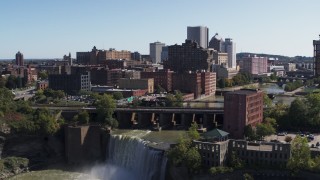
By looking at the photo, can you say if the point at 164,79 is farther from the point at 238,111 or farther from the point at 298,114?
the point at 238,111

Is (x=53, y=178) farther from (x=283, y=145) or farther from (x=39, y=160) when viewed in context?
(x=283, y=145)

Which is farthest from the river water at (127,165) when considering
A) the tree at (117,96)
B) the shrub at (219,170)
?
the tree at (117,96)

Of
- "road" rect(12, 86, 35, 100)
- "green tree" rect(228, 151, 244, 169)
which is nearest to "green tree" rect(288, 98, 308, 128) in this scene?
"green tree" rect(228, 151, 244, 169)

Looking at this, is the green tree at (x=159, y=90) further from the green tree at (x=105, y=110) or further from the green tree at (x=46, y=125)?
the green tree at (x=46, y=125)

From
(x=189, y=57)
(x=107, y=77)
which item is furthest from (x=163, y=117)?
(x=189, y=57)

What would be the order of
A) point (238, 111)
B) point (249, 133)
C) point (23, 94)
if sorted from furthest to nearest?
point (23, 94), point (238, 111), point (249, 133)

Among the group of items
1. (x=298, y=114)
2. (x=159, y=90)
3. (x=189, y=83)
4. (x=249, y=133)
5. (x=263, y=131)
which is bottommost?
(x=249, y=133)

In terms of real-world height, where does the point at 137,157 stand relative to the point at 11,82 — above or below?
below

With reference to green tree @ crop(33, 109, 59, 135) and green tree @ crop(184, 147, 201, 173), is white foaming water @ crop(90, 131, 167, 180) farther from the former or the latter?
green tree @ crop(33, 109, 59, 135)
